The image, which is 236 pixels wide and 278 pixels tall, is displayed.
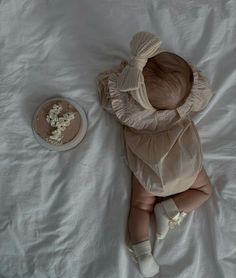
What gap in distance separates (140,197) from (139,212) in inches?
1.6

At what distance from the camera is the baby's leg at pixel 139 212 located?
1.14m

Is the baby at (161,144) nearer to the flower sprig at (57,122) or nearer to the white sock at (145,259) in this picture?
the white sock at (145,259)

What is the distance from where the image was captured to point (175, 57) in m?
1.10

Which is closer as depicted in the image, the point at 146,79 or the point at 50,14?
the point at 146,79

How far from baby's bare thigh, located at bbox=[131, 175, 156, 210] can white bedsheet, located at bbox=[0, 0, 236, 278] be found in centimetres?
3

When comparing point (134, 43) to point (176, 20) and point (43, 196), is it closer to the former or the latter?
point (176, 20)

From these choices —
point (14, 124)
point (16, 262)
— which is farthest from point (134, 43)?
point (16, 262)

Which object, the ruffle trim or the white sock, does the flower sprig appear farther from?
the white sock

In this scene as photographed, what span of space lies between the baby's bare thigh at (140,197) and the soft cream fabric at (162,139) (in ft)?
0.10

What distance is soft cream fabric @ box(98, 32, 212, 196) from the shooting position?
112 cm

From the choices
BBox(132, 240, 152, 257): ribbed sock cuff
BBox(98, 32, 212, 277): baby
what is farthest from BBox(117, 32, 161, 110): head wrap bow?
BBox(132, 240, 152, 257): ribbed sock cuff

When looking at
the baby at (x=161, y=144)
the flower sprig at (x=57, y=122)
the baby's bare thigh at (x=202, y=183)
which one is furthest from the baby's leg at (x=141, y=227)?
the flower sprig at (x=57, y=122)

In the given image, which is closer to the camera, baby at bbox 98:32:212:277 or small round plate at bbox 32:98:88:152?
baby at bbox 98:32:212:277

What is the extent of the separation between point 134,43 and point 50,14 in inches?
15.6
